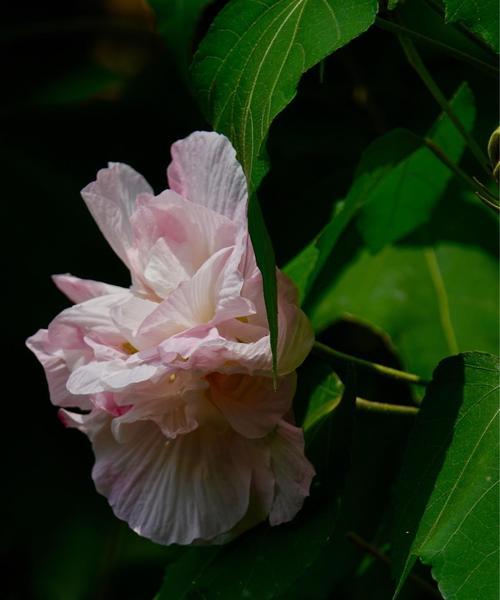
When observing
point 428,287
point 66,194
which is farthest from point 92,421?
point 66,194

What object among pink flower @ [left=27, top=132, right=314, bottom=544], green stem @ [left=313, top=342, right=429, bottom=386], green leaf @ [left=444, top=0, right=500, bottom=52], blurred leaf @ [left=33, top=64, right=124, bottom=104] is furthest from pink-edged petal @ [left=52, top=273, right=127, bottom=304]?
blurred leaf @ [left=33, top=64, right=124, bottom=104]

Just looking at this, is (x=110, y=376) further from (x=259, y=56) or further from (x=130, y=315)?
(x=259, y=56)

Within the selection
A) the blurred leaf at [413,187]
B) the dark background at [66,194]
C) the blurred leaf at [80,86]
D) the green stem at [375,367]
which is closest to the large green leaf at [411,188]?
the blurred leaf at [413,187]

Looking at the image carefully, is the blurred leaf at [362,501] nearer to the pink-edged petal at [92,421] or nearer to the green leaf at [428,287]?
the green leaf at [428,287]

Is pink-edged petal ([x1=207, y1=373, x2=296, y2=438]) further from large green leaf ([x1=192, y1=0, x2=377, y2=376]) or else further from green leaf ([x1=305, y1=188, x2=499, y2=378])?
green leaf ([x1=305, y1=188, x2=499, y2=378])

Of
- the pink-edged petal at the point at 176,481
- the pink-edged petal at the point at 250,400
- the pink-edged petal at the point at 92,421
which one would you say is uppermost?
the pink-edged petal at the point at 92,421

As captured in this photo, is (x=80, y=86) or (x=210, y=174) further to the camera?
(x=80, y=86)

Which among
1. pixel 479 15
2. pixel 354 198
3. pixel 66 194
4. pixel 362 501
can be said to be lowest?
pixel 362 501
